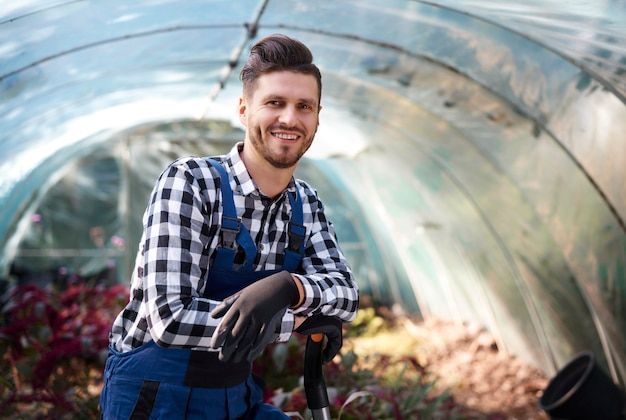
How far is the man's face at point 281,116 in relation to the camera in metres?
1.94

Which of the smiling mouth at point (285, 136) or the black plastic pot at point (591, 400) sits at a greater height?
the smiling mouth at point (285, 136)

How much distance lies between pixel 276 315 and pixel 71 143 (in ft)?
19.9

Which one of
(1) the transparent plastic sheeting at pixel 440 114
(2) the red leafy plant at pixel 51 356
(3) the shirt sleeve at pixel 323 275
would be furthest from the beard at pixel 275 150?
(2) the red leafy plant at pixel 51 356

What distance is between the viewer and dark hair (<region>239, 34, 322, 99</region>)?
6.35 ft

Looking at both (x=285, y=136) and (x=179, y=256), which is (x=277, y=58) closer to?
(x=285, y=136)

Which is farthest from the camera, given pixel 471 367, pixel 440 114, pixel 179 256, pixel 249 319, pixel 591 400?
pixel 471 367

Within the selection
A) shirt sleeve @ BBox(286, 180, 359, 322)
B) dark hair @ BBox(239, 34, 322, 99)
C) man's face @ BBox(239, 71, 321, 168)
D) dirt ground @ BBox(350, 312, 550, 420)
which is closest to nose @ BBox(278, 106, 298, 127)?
man's face @ BBox(239, 71, 321, 168)

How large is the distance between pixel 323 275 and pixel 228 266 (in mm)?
269

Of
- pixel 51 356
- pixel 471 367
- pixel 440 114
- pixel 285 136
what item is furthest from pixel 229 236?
pixel 471 367

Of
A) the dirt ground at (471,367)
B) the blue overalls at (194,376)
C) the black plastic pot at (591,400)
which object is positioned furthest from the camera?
the dirt ground at (471,367)

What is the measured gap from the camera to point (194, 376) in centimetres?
184

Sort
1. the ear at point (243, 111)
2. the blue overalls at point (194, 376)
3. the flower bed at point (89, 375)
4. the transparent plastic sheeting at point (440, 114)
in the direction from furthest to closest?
the transparent plastic sheeting at point (440, 114), the flower bed at point (89, 375), the ear at point (243, 111), the blue overalls at point (194, 376)

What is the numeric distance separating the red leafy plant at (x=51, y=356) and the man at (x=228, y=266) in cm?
199

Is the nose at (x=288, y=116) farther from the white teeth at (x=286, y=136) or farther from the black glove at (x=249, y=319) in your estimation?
the black glove at (x=249, y=319)
